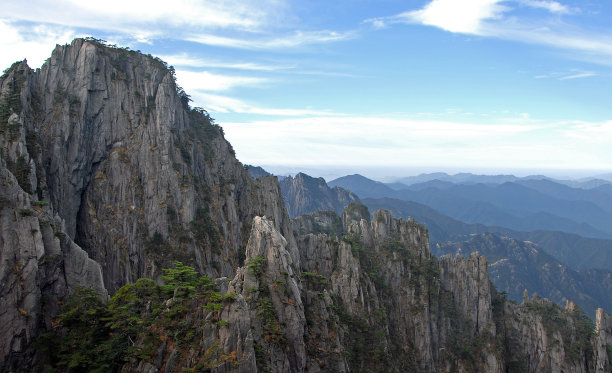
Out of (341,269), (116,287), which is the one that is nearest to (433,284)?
(341,269)

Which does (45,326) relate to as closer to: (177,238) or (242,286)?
(242,286)

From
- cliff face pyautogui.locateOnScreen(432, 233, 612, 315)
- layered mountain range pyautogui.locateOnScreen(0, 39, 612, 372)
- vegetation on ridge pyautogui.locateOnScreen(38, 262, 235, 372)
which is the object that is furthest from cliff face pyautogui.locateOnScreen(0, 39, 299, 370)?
cliff face pyautogui.locateOnScreen(432, 233, 612, 315)

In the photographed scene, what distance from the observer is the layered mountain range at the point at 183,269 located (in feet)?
81.3

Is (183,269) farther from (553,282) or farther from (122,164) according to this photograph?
(553,282)

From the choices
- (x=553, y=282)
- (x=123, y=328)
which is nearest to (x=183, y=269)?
(x=123, y=328)

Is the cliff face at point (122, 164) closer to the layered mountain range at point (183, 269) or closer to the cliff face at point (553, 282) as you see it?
the layered mountain range at point (183, 269)

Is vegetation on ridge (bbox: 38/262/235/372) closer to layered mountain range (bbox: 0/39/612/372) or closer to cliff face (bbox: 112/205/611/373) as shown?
layered mountain range (bbox: 0/39/612/372)

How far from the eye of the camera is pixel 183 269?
101ft

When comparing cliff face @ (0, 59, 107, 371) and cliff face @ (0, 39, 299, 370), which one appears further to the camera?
cliff face @ (0, 39, 299, 370)

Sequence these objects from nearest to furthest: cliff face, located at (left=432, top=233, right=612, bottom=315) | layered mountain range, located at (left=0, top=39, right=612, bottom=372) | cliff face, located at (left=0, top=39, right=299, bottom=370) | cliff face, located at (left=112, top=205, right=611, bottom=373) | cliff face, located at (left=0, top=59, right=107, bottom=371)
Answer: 1. cliff face, located at (left=0, top=59, right=107, bottom=371)
2. layered mountain range, located at (left=0, top=39, right=612, bottom=372)
3. cliff face, located at (left=112, top=205, right=611, bottom=373)
4. cliff face, located at (left=0, top=39, right=299, bottom=370)
5. cliff face, located at (left=432, top=233, right=612, bottom=315)

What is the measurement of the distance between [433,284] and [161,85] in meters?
56.1

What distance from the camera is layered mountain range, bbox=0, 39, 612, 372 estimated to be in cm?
2477

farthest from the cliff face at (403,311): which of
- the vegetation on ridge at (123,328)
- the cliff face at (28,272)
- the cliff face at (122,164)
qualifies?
the cliff face at (122,164)

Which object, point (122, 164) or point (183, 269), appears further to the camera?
point (122, 164)
